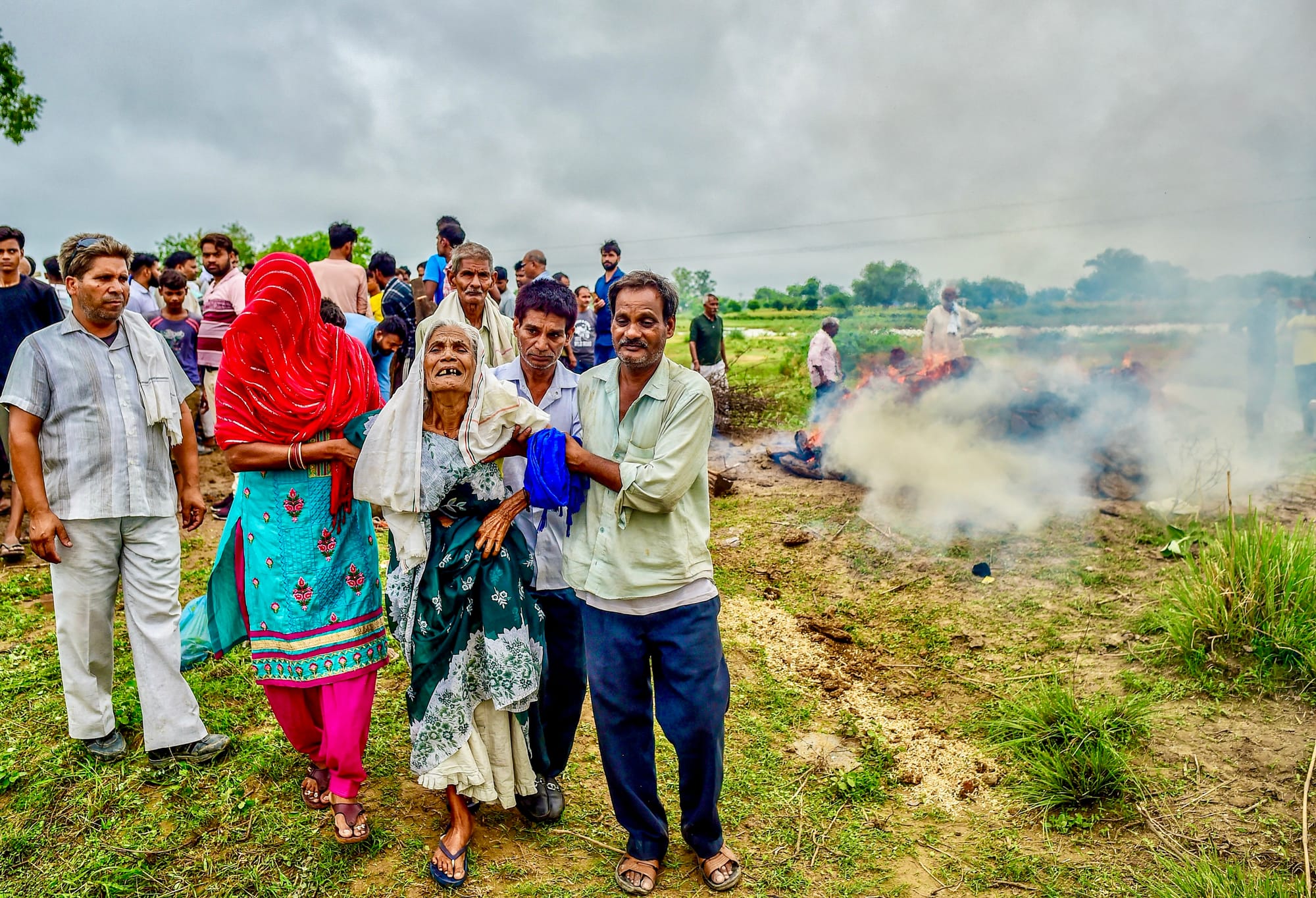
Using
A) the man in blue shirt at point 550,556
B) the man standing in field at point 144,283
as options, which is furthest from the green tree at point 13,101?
the man in blue shirt at point 550,556

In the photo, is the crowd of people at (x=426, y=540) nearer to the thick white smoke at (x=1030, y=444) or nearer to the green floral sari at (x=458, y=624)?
the green floral sari at (x=458, y=624)

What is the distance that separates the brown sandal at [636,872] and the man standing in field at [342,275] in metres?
5.41

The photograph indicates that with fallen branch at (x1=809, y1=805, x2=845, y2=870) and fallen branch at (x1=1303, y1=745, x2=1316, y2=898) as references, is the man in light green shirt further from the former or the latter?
fallen branch at (x1=1303, y1=745, x2=1316, y2=898)

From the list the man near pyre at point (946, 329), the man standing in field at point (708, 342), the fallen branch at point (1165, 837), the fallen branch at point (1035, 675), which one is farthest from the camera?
the man standing in field at point (708, 342)

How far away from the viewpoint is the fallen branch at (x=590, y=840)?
3.17 metres

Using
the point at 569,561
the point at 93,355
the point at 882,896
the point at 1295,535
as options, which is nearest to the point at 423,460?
the point at 569,561

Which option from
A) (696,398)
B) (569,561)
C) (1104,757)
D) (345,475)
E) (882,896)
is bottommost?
(882,896)

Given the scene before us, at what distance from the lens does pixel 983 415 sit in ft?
27.9

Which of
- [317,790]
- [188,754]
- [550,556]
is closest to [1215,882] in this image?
[550,556]

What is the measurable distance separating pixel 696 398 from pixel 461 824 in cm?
185

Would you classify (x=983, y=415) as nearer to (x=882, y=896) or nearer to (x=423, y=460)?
(x=882, y=896)

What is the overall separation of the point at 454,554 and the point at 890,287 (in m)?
14.6

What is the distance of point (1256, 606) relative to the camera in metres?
4.42

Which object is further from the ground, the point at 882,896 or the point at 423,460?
the point at 423,460
